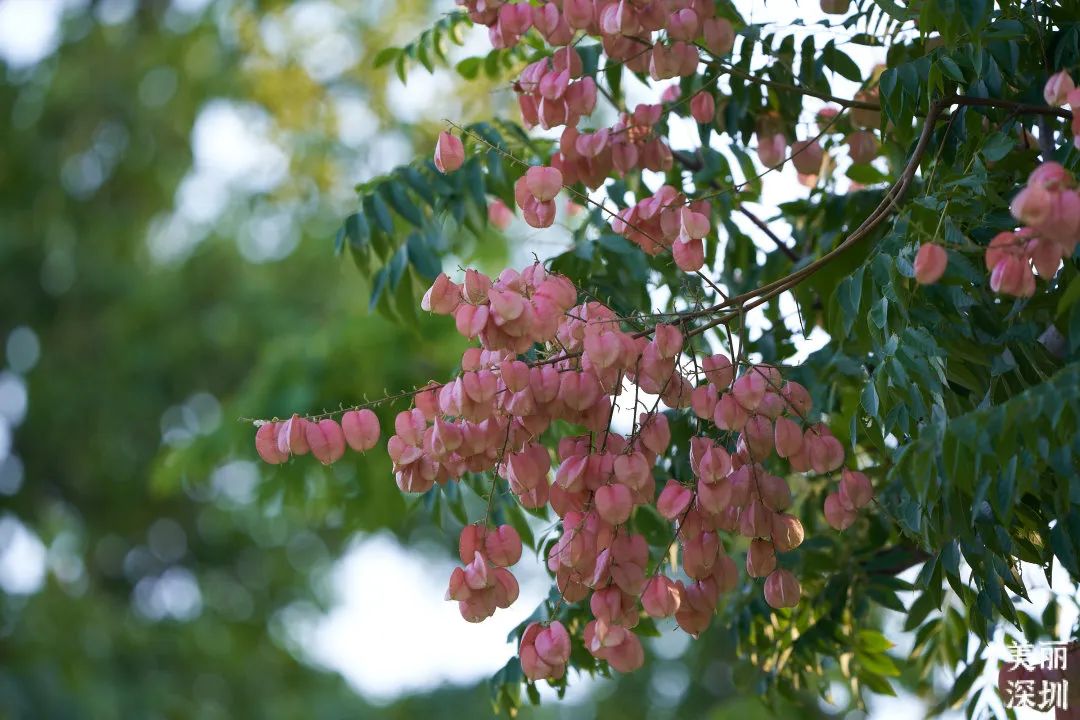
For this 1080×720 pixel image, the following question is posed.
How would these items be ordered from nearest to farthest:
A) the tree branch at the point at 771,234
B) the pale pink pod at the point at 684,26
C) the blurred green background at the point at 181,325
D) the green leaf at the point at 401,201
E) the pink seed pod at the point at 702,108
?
the pale pink pod at the point at 684,26 → the pink seed pod at the point at 702,108 → the tree branch at the point at 771,234 → the green leaf at the point at 401,201 → the blurred green background at the point at 181,325

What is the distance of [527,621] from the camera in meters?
2.14

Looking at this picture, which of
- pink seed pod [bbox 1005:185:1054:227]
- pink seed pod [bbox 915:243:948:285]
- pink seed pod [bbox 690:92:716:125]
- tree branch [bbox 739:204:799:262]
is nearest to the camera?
pink seed pod [bbox 1005:185:1054:227]

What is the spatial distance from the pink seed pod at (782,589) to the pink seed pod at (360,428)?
55cm

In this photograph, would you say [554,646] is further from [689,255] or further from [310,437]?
[689,255]

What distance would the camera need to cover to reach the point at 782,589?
66.1 inches

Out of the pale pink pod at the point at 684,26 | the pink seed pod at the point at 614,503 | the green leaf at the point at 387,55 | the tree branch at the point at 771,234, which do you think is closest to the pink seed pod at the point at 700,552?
the pink seed pod at the point at 614,503

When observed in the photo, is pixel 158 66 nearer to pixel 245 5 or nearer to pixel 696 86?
pixel 245 5

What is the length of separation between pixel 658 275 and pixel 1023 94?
2.32 feet

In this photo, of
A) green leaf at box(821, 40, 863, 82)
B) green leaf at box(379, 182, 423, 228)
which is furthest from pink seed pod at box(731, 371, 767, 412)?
green leaf at box(379, 182, 423, 228)

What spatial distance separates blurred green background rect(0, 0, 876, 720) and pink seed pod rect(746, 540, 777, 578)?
5762 mm

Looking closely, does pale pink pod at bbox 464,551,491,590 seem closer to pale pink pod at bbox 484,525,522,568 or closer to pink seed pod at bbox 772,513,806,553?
→ pale pink pod at bbox 484,525,522,568

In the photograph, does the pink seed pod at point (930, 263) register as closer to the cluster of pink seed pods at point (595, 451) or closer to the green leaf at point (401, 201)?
the cluster of pink seed pods at point (595, 451)

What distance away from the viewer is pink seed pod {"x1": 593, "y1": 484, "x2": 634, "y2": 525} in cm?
149

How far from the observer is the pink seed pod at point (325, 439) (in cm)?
167
